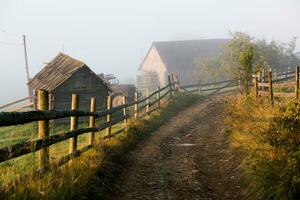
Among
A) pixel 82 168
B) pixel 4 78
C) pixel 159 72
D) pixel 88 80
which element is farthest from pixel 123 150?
pixel 4 78

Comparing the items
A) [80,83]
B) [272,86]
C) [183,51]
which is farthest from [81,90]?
[183,51]

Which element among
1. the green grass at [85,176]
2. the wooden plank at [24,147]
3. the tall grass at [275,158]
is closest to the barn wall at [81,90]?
the green grass at [85,176]

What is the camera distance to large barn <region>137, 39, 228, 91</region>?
174 feet

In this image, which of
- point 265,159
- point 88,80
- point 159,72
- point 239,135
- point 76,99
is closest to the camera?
point 265,159

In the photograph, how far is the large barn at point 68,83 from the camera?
85.8ft

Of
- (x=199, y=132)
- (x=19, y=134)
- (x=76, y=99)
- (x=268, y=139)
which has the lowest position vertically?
(x=19, y=134)

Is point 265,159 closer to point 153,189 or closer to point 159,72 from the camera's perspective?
point 153,189

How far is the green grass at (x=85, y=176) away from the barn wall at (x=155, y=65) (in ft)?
134

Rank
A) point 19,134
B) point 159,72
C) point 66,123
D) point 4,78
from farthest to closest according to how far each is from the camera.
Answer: point 4,78 → point 159,72 → point 66,123 → point 19,134

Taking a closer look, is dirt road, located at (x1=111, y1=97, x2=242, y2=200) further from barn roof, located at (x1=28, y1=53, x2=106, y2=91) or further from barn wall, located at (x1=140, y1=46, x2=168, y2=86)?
barn wall, located at (x1=140, y1=46, x2=168, y2=86)

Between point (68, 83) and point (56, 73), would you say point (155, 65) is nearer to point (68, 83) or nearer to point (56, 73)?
point (68, 83)

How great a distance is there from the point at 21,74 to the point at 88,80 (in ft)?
452

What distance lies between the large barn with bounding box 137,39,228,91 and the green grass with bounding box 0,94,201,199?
40755 millimetres

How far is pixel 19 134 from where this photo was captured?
75.8ft
